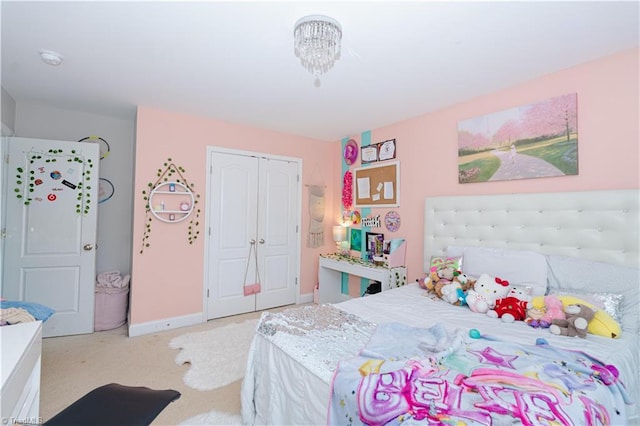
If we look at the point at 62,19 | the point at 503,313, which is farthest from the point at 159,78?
the point at 503,313

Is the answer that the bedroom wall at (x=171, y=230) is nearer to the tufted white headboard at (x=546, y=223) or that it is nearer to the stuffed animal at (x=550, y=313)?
the tufted white headboard at (x=546, y=223)

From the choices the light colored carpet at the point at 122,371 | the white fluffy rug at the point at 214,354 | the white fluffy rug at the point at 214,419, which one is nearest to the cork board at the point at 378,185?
the white fluffy rug at the point at 214,354

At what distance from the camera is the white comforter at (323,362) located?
138 centimetres

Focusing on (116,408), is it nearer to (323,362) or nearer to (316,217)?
(323,362)

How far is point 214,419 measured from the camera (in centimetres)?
182

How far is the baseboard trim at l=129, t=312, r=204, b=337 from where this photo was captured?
3.08 meters

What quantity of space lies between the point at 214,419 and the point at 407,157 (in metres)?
3.00

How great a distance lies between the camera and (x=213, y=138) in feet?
11.7

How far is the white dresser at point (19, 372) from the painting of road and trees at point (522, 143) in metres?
3.17

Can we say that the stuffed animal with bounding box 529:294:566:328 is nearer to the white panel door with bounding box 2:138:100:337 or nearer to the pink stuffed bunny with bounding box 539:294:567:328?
the pink stuffed bunny with bounding box 539:294:567:328

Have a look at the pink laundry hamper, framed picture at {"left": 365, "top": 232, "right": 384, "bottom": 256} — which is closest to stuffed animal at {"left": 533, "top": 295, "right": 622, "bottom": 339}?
framed picture at {"left": 365, "top": 232, "right": 384, "bottom": 256}

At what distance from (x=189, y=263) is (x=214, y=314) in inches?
27.5

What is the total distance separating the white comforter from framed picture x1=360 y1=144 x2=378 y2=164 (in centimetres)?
217

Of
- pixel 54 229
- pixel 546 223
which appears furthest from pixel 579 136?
pixel 54 229
